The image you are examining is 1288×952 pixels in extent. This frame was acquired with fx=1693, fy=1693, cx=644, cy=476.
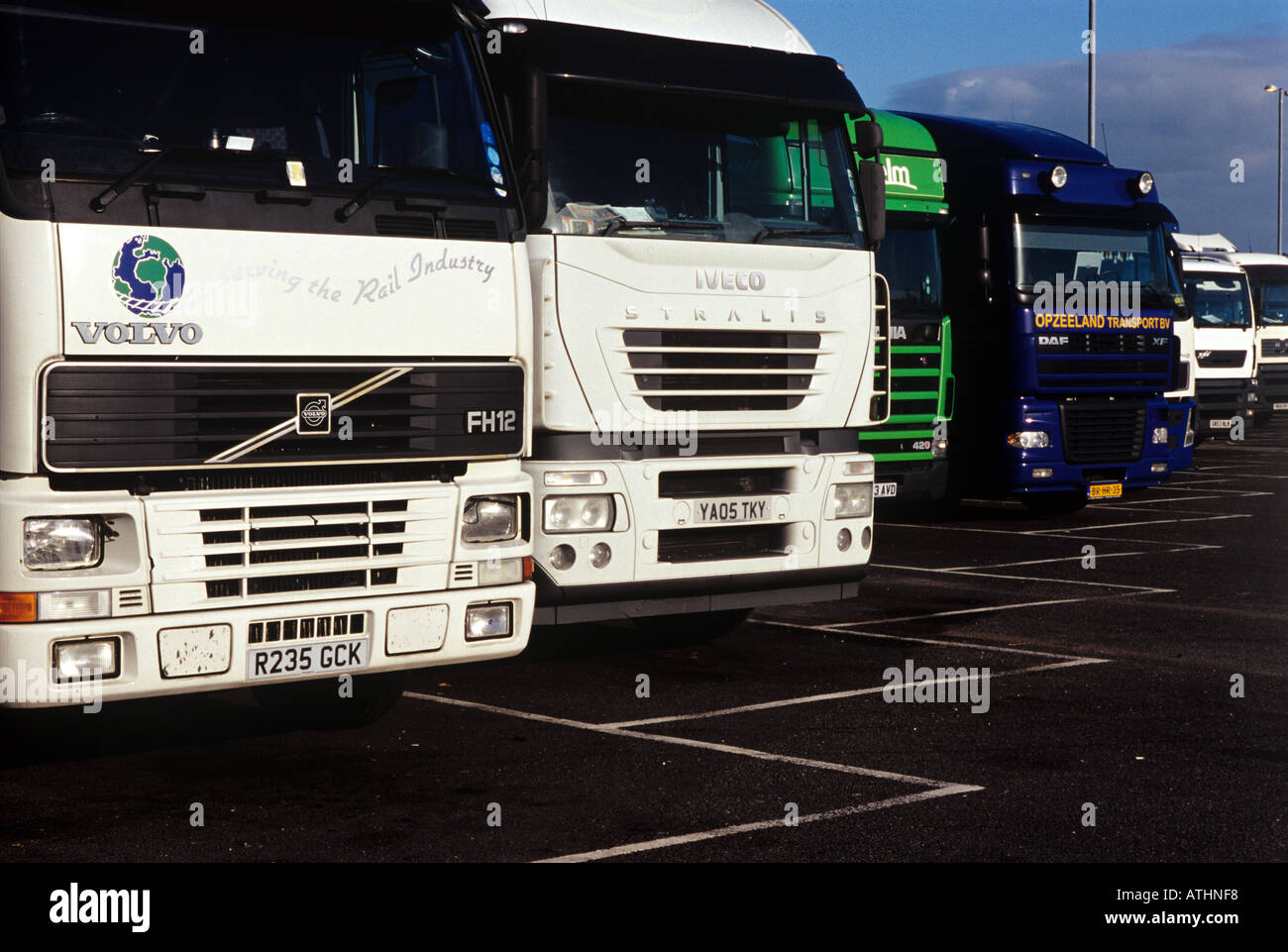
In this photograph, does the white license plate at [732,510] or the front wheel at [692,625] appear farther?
the front wheel at [692,625]

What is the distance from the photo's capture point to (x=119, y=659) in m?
6.12

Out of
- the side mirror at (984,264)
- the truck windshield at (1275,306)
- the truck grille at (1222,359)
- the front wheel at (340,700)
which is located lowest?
the front wheel at (340,700)

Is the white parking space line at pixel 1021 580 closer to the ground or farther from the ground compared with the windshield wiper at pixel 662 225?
closer to the ground

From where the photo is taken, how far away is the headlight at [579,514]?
26.7ft

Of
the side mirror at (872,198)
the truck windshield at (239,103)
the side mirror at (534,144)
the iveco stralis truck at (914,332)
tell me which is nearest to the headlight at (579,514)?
the side mirror at (534,144)

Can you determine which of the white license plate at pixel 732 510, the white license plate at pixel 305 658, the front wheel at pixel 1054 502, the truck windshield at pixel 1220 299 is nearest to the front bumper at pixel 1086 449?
the front wheel at pixel 1054 502

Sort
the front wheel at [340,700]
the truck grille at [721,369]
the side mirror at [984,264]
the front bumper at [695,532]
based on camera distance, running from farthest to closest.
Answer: the side mirror at [984,264]
the truck grille at [721,369]
the front bumper at [695,532]
the front wheel at [340,700]

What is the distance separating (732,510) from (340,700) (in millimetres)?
2237

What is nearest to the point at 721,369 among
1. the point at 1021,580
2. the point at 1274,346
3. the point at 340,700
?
the point at 340,700

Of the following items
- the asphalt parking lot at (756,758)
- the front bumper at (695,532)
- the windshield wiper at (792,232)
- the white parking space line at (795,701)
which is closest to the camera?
the asphalt parking lot at (756,758)

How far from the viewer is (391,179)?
6789mm

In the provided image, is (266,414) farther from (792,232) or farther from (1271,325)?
(1271,325)

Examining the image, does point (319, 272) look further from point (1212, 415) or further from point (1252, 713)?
point (1212, 415)

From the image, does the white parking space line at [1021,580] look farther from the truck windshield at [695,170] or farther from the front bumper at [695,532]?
the truck windshield at [695,170]
